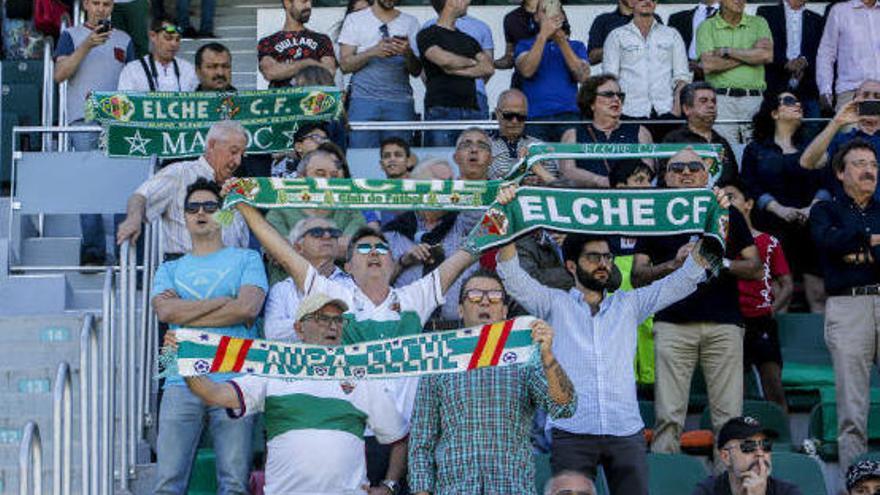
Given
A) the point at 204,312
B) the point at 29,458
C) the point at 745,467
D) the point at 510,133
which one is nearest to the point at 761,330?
the point at 510,133

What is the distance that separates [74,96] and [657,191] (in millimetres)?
5788

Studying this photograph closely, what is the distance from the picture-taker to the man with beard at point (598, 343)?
11383mm

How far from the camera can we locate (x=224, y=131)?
13.3 metres

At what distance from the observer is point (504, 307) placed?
11.1 meters

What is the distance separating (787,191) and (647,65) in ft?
4.95

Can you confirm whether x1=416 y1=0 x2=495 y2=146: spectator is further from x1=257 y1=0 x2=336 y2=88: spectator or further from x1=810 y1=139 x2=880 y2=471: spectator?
x1=810 y1=139 x2=880 y2=471: spectator

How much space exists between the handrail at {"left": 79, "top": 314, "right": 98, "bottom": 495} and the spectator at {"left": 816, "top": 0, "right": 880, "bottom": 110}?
23.3 ft

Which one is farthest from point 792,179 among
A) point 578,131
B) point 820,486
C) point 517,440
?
point 517,440

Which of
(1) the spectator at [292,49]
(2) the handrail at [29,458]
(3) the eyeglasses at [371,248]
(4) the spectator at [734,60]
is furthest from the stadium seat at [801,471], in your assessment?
(1) the spectator at [292,49]

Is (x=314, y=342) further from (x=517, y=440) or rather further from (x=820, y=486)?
(x=820, y=486)

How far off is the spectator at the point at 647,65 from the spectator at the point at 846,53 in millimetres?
1170

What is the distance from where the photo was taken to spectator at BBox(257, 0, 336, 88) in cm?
1536

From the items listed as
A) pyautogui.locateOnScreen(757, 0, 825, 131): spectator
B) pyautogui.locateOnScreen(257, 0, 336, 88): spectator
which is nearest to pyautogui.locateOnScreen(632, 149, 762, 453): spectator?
pyautogui.locateOnScreen(257, 0, 336, 88): spectator

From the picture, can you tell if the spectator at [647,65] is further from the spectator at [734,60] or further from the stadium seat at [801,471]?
the stadium seat at [801,471]
